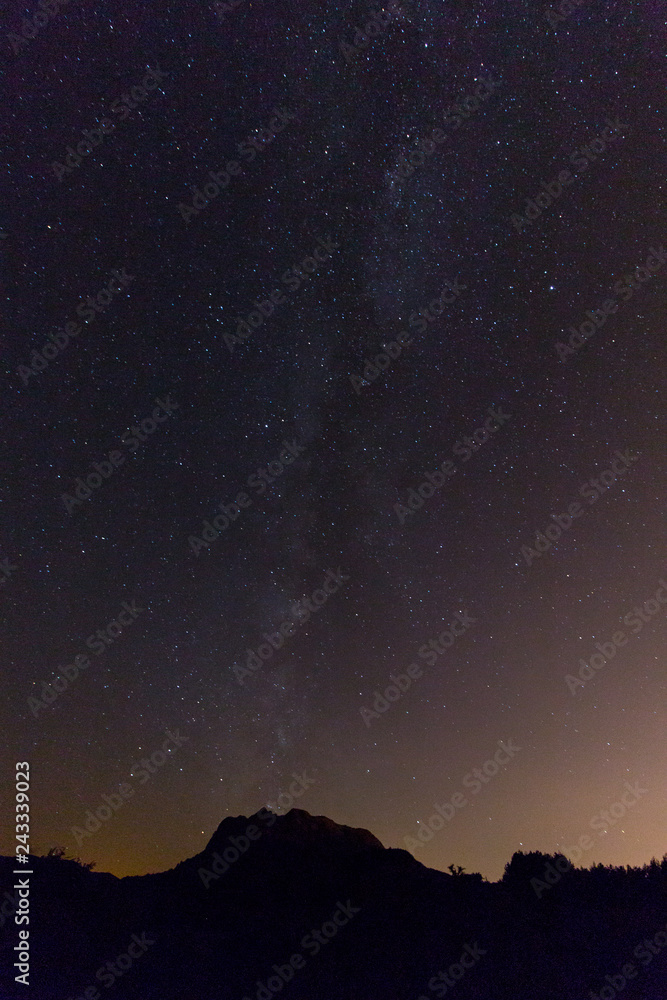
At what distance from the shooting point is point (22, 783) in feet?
37.1

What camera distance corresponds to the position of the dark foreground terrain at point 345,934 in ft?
40.8

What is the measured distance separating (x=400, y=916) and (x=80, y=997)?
729 centimetres

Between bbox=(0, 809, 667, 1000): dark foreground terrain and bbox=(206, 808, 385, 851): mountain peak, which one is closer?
bbox=(0, 809, 667, 1000): dark foreground terrain

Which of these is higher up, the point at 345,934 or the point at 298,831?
the point at 298,831

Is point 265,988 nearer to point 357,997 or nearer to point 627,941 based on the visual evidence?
point 357,997

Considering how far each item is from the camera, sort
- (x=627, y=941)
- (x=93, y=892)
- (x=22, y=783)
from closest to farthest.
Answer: (x=22, y=783) → (x=627, y=941) → (x=93, y=892)

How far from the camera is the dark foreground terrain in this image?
489 inches

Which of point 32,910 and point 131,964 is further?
point 32,910

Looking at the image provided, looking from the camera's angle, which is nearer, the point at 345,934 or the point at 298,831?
the point at 345,934

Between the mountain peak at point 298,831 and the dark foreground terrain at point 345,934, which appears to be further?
the mountain peak at point 298,831

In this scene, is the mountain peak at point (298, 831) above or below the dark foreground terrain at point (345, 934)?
above

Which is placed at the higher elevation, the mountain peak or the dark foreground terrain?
the mountain peak

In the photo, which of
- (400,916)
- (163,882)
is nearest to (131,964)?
(163,882)

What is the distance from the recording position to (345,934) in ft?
48.4
